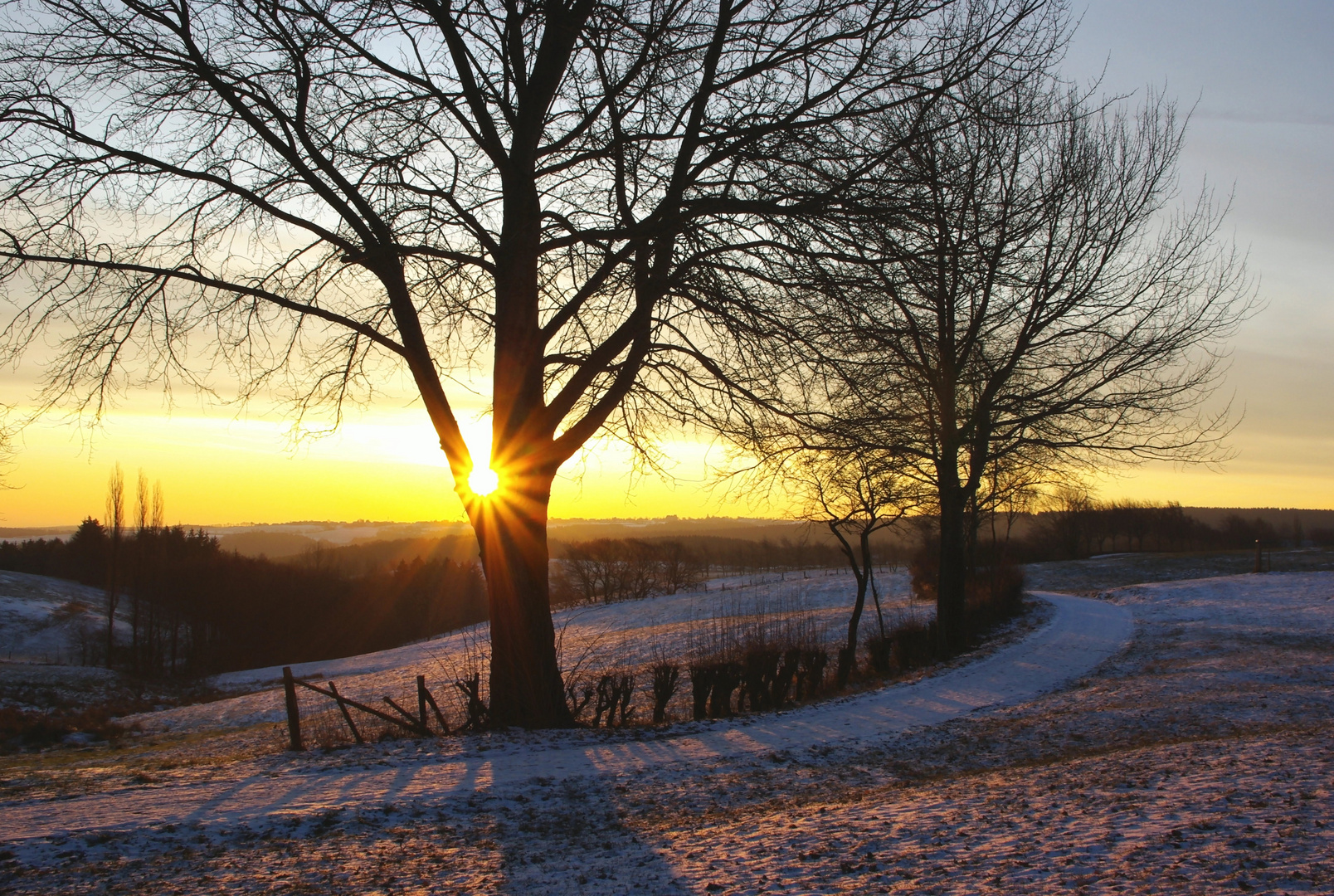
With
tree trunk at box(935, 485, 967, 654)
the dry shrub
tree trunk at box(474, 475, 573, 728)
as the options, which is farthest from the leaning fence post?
tree trunk at box(935, 485, 967, 654)

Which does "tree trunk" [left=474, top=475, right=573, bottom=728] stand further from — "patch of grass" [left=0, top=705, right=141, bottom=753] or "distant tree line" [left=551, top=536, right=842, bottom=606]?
"distant tree line" [left=551, top=536, right=842, bottom=606]

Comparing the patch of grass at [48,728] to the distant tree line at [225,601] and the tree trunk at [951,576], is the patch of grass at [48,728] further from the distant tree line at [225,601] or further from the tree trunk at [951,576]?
the distant tree line at [225,601]

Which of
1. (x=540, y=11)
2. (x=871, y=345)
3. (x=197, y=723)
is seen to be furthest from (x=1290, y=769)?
(x=197, y=723)

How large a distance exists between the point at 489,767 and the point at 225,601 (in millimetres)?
62897

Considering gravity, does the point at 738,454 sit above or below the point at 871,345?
below

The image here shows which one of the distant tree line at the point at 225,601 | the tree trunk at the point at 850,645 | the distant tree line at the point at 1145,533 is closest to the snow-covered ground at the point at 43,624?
the distant tree line at the point at 225,601

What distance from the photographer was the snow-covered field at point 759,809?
412cm

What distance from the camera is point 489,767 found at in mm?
7219

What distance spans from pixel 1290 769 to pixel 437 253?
7971 mm

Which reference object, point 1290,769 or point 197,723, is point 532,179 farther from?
point 197,723

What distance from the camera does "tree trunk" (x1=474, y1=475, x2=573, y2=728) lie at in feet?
30.3

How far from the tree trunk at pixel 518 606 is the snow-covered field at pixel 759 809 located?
68cm

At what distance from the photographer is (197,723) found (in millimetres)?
23219

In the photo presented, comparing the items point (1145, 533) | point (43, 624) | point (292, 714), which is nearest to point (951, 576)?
point (292, 714)
